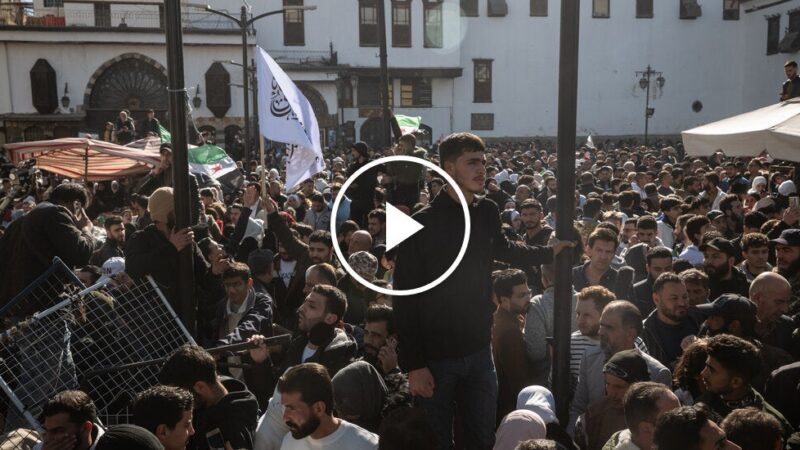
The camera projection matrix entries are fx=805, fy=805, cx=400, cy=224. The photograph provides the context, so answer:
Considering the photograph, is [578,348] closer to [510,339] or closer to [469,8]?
[510,339]

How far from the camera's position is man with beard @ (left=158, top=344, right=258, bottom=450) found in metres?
3.89

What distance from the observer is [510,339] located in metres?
5.39

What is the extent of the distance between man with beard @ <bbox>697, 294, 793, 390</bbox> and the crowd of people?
0.01 meters

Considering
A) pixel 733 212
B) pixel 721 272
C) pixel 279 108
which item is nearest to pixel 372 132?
pixel 733 212

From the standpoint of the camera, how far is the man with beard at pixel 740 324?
4.92 m

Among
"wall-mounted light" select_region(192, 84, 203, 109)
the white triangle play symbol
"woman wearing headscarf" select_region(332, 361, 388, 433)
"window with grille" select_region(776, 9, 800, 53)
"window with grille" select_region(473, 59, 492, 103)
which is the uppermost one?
"window with grille" select_region(776, 9, 800, 53)

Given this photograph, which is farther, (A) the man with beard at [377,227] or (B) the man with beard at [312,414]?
(A) the man with beard at [377,227]

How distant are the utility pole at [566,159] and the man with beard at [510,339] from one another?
127 cm

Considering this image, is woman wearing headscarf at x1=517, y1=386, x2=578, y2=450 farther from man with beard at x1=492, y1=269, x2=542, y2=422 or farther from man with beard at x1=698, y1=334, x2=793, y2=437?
man with beard at x1=492, y1=269, x2=542, y2=422

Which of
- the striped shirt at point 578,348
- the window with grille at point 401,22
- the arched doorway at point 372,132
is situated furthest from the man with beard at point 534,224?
the window with grille at point 401,22

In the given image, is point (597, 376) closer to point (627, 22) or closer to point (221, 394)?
point (221, 394)

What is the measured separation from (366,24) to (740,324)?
41.0 meters

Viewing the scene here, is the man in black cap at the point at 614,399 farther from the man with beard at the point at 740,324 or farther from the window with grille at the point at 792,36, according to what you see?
the window with grille at the point at 792,36

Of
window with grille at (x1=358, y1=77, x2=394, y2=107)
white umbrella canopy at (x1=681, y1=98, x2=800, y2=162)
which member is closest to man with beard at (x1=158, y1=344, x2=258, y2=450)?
white umbrella canopy at (x1=681, y1=98, x2=800, y2=162)
